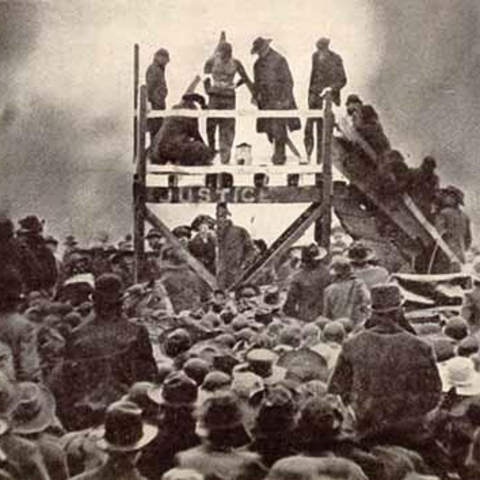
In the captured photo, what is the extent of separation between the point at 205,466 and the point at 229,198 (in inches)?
43.1

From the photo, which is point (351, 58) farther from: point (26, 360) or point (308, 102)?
point (26, 360)

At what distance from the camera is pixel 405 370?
16.7 ft

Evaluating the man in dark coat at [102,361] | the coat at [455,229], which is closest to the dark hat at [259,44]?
the coat at [455,229]

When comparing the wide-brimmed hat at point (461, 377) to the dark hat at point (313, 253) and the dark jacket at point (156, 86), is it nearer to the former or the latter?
the dark hat at point (313, 253)

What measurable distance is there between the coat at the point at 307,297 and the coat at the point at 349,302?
4cm

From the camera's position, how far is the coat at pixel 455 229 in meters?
5.17

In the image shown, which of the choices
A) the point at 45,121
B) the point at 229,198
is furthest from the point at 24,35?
the point at 229,198

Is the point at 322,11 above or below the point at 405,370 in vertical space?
above

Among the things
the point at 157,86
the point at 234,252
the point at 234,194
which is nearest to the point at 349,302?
the point at 234,252

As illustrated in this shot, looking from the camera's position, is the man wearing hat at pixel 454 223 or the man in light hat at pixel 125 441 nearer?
the man in light hat at pixel 125 441

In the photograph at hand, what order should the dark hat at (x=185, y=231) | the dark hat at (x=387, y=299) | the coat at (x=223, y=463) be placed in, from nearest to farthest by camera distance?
the coat at (x=223, y=463), the dark hat at (x=387, y=299), the dark hat at (x=185, y=231)

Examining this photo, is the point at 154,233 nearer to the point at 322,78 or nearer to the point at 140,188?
the point at 140,188

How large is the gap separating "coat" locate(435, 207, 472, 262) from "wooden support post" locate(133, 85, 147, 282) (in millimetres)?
1206

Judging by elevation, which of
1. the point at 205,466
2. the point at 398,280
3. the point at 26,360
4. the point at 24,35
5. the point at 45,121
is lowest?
the point at 205,466
